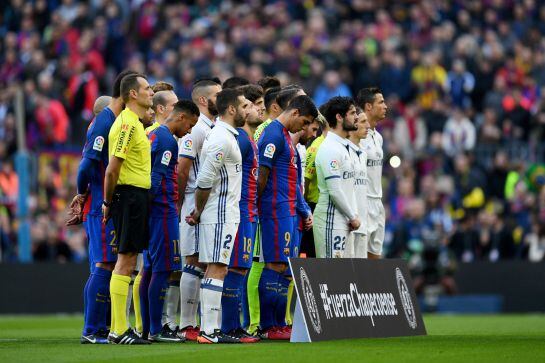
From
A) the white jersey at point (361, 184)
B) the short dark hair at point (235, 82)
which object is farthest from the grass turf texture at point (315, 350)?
the short dark hair at point (235, 82)

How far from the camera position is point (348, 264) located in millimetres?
13742

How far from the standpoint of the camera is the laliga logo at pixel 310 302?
12.8 meters

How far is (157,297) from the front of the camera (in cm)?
1349

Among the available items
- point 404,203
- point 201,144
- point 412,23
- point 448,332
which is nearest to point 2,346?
point 201,144

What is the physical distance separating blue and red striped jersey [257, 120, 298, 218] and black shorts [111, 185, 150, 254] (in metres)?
1.70

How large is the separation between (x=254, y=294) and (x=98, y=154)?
7.75 feet

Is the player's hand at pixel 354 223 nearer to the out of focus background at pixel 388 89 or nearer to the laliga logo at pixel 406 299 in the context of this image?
the laliga logo at pixel 406 299

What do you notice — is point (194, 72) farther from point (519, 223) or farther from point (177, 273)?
point (177, 273)

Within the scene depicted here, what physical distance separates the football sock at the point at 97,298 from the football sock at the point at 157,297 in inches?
20.6

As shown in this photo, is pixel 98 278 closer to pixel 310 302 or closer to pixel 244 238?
pixel 244 238

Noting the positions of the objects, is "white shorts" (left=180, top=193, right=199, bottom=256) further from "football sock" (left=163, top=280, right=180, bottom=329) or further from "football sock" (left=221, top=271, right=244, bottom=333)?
"football sock" (left=221, top=271, right=244, bottom=333)

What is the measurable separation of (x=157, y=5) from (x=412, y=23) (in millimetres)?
6424

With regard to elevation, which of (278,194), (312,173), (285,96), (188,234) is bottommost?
(188,234)


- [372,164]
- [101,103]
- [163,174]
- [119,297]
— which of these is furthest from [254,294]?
[372,164]
